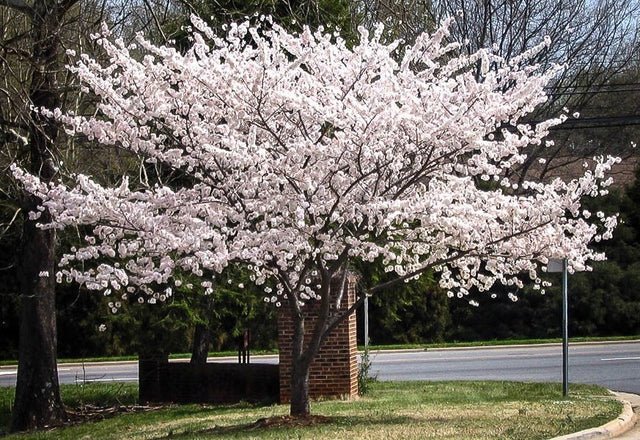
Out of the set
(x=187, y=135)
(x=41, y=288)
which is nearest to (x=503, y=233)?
(x=187, y=135)

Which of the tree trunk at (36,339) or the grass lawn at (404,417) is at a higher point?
the tree trunk at (36,339)

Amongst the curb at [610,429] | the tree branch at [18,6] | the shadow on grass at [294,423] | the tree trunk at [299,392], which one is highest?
the tree branch at [18,6]

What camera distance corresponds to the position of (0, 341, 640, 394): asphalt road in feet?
63.9

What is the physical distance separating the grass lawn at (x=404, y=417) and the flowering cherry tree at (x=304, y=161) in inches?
71.6

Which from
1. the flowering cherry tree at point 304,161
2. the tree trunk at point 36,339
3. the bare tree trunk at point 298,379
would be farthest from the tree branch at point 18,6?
the bare tree trunk at point 298,379

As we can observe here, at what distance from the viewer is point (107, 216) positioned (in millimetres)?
A: 10570

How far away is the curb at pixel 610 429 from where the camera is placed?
10.9 meters

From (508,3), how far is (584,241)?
20.0m

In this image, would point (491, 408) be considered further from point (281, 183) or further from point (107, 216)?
point (107, 216)

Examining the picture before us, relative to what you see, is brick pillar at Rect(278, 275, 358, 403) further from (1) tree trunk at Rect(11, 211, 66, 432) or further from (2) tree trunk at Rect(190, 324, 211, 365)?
(1) tree trunk at Rect(11, 211, 66, 432)

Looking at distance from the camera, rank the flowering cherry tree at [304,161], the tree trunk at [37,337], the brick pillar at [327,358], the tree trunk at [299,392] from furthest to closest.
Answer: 1. the tree trunk at [37,337]
2. the brick pillar at [327,358]
3. the tree trunk at [299,392]
4. the flowering cherry tree at [304,161]

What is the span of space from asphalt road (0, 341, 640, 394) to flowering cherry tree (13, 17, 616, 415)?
7.60 meters

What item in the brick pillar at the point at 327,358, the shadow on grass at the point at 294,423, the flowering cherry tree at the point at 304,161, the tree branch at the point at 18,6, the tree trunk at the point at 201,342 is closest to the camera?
the flowering cherry tree at the point at 304,161

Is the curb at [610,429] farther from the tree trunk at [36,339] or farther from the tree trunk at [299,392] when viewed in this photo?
the tree trunk at [36,339]
